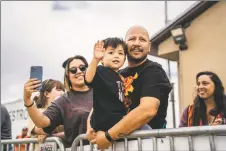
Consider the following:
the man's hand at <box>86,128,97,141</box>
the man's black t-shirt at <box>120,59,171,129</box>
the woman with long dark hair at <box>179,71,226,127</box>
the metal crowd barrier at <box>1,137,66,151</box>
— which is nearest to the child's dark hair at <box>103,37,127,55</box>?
the man's black t-shirt at <box>120,59,171,129</box>

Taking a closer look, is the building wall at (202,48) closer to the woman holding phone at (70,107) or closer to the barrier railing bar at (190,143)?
the woman holding phone at (70,107)

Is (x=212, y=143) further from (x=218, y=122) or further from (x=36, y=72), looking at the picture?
(x=36, y=72)

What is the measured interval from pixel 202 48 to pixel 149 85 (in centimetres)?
480

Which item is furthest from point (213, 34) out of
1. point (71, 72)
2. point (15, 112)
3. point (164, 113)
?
point (15, 112)

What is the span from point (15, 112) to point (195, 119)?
429 inches

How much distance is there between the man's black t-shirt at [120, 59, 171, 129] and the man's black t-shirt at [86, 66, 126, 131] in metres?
0.11

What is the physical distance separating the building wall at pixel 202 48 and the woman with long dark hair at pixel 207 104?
2.41m

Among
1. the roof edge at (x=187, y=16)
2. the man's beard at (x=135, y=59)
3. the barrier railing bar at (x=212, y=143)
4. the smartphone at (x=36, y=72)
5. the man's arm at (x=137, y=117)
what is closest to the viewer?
the barrier railing bar at (x=212, y=143)

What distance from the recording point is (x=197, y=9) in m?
6.90

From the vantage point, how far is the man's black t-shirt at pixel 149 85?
87.0 inches

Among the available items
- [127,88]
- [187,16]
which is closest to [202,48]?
[187,16]

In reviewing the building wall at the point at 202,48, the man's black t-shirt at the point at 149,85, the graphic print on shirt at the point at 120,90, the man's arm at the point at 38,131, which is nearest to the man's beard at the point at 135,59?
the man's black t-shirt at the point at 149,85

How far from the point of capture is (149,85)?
7.20ft

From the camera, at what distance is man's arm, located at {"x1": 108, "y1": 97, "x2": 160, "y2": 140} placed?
6.88ft
